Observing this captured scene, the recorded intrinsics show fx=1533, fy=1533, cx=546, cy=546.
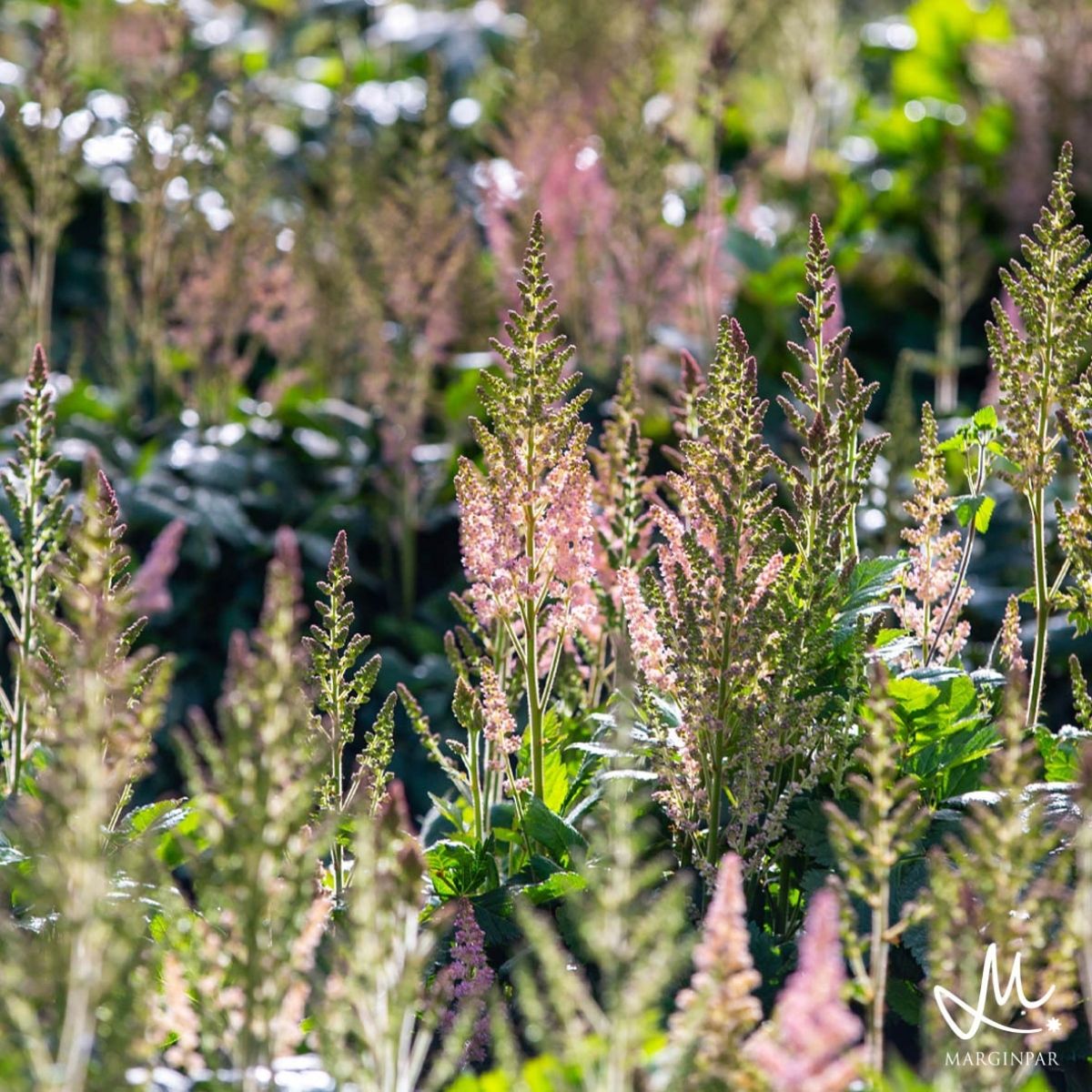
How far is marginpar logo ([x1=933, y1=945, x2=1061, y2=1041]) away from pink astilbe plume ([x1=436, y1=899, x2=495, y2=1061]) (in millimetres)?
584

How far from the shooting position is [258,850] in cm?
142

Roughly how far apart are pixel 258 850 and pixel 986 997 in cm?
90

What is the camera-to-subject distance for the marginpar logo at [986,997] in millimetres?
1597

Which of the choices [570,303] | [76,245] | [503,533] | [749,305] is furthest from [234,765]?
[76,245]

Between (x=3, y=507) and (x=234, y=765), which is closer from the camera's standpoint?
(x=234, y=765)

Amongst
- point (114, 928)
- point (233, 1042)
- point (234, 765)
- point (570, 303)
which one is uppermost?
point (570, 303)

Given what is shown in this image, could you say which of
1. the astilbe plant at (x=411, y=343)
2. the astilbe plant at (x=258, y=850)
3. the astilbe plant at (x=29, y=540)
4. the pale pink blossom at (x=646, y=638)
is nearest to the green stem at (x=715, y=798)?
the pale pink blossom at (x=646, y=638)

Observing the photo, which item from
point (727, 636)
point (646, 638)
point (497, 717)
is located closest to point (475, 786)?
point (497, 717)

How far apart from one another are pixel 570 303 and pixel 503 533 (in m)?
3.18

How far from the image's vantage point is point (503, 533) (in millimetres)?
2186

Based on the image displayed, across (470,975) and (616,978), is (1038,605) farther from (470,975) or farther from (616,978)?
(616,978)

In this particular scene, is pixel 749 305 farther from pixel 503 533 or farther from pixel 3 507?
pixel 503 533

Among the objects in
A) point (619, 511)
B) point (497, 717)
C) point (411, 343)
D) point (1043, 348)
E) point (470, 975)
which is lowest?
point (470, 975)

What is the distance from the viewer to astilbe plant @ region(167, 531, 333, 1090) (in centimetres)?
143
